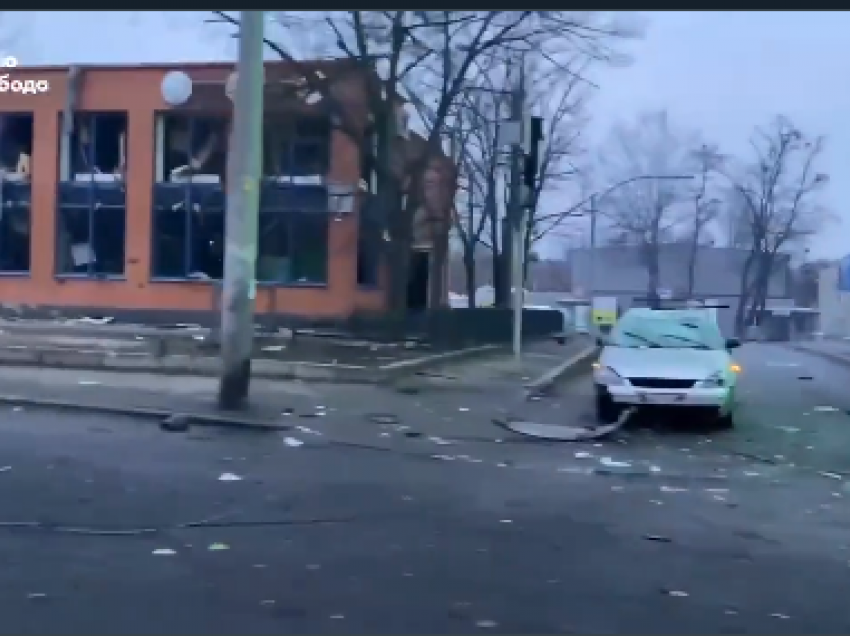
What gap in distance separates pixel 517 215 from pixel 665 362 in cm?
1058

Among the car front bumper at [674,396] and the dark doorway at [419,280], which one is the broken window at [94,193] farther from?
the car front bumper at [674,396]

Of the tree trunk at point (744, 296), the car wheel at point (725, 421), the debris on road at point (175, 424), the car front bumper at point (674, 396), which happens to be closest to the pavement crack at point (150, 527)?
the debris on road at point (175, 424)

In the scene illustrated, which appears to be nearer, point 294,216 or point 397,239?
point 397,239

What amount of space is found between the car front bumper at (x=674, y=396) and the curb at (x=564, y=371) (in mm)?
3802

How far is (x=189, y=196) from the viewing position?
33.7 m

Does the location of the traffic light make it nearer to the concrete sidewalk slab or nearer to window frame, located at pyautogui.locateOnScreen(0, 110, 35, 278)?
the concrete sidewalk slab

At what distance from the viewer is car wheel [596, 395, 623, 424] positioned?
1511 centimetres

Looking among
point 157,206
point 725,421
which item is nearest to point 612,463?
point 725,421

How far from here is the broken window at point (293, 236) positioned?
32906mm

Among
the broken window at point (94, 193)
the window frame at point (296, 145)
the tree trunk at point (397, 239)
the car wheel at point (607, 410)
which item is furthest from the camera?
the broken window at point (94, 193)

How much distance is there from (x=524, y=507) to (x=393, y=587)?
287 centimetres

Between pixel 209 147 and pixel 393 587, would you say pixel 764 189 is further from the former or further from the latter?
pixel 393 587

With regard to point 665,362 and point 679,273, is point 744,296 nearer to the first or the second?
point 679,273

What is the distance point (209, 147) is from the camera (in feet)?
111
